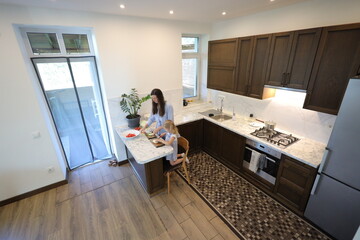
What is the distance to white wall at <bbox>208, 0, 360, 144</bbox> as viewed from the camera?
1973 millimetres

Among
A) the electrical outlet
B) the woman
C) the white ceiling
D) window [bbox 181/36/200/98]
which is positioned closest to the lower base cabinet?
the woman

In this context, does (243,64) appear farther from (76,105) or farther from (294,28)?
(76,105)

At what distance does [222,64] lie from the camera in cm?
319

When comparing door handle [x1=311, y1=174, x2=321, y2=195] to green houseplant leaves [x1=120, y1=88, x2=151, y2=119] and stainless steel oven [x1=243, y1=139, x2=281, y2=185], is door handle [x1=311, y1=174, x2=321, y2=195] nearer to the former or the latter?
stainless steel oven [x1=243, y1=139, x2=281, y2=185]

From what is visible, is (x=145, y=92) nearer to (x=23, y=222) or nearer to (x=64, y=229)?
(x=64, y=229)

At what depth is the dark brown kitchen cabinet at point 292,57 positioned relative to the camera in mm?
1990

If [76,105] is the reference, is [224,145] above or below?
below

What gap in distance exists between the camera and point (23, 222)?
2.28m

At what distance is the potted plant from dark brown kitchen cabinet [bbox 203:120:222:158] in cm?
146

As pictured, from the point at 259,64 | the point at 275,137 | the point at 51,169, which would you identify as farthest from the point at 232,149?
the point at 51,169

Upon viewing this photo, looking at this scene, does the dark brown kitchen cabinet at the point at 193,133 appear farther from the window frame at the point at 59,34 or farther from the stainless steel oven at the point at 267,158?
the window frame at the point at 59,34

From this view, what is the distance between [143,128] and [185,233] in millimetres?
1729

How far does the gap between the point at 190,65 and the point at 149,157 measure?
9.00 feet

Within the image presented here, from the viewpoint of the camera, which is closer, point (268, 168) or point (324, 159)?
point (324, 159)
